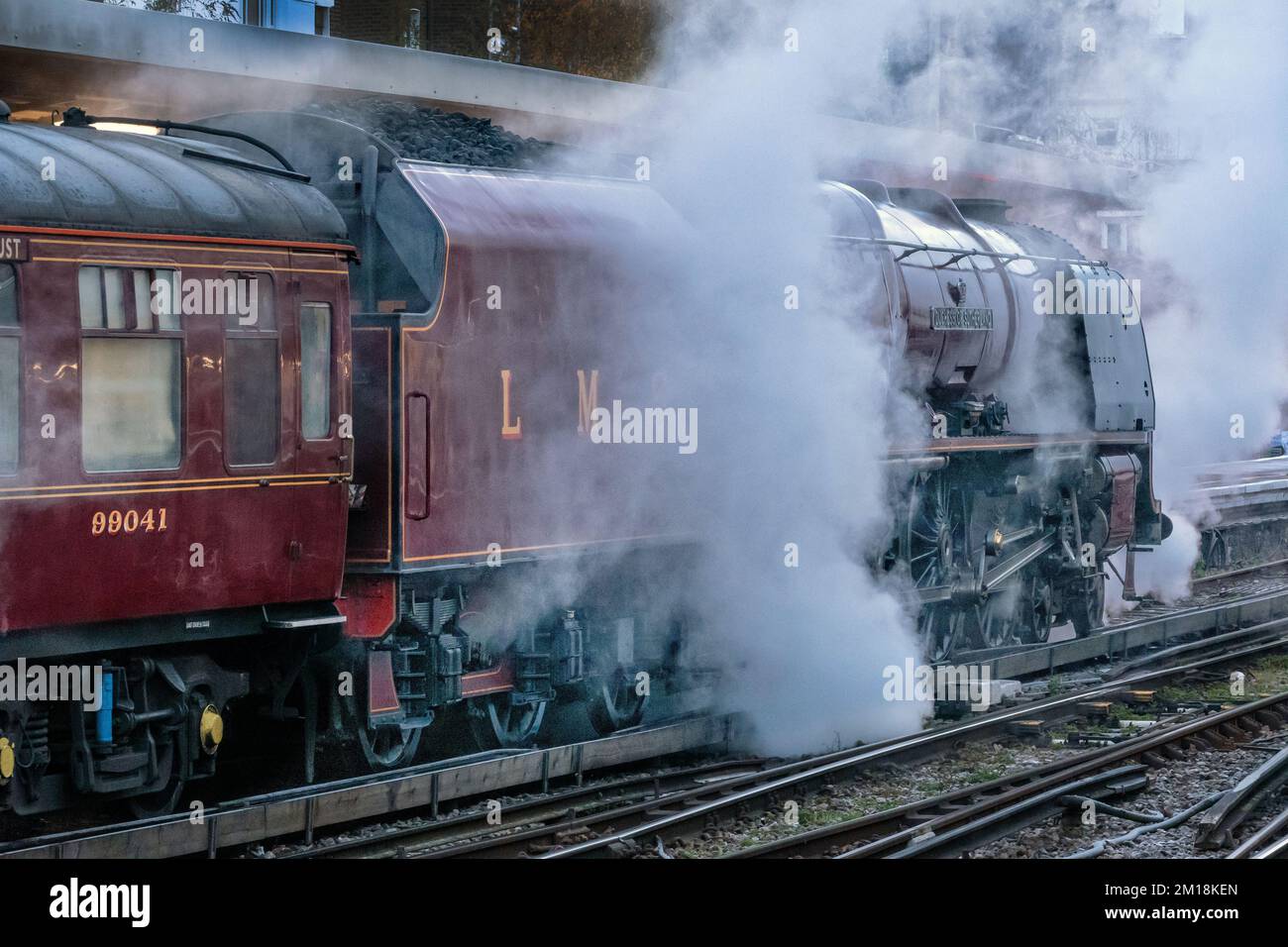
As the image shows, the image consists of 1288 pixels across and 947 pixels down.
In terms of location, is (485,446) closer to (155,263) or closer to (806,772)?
(155,263)

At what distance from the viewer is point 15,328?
6945mm

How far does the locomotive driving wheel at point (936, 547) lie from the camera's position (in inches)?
514

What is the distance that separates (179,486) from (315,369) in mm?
1064

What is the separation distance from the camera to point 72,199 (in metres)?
7.21

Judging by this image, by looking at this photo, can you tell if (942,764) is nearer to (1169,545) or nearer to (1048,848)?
(1048,848)

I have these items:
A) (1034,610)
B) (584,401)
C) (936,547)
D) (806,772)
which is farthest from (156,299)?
(1034,610)

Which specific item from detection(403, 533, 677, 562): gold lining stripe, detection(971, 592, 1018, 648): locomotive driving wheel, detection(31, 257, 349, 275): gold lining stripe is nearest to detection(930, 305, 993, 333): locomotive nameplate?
detection(971, 592, 1018, 648): locomotive driving wheel

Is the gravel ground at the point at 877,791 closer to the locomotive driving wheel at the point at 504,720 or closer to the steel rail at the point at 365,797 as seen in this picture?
the steel rail at the point at 365,797

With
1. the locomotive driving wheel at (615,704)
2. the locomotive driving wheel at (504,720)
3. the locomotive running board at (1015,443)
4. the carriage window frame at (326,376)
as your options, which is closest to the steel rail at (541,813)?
the locomotive driving wheel at (615,704)

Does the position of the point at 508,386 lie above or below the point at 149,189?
below

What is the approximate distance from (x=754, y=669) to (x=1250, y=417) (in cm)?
1475

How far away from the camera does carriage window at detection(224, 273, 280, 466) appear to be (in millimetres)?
7836

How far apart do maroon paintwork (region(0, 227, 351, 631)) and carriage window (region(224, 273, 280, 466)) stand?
51mm
